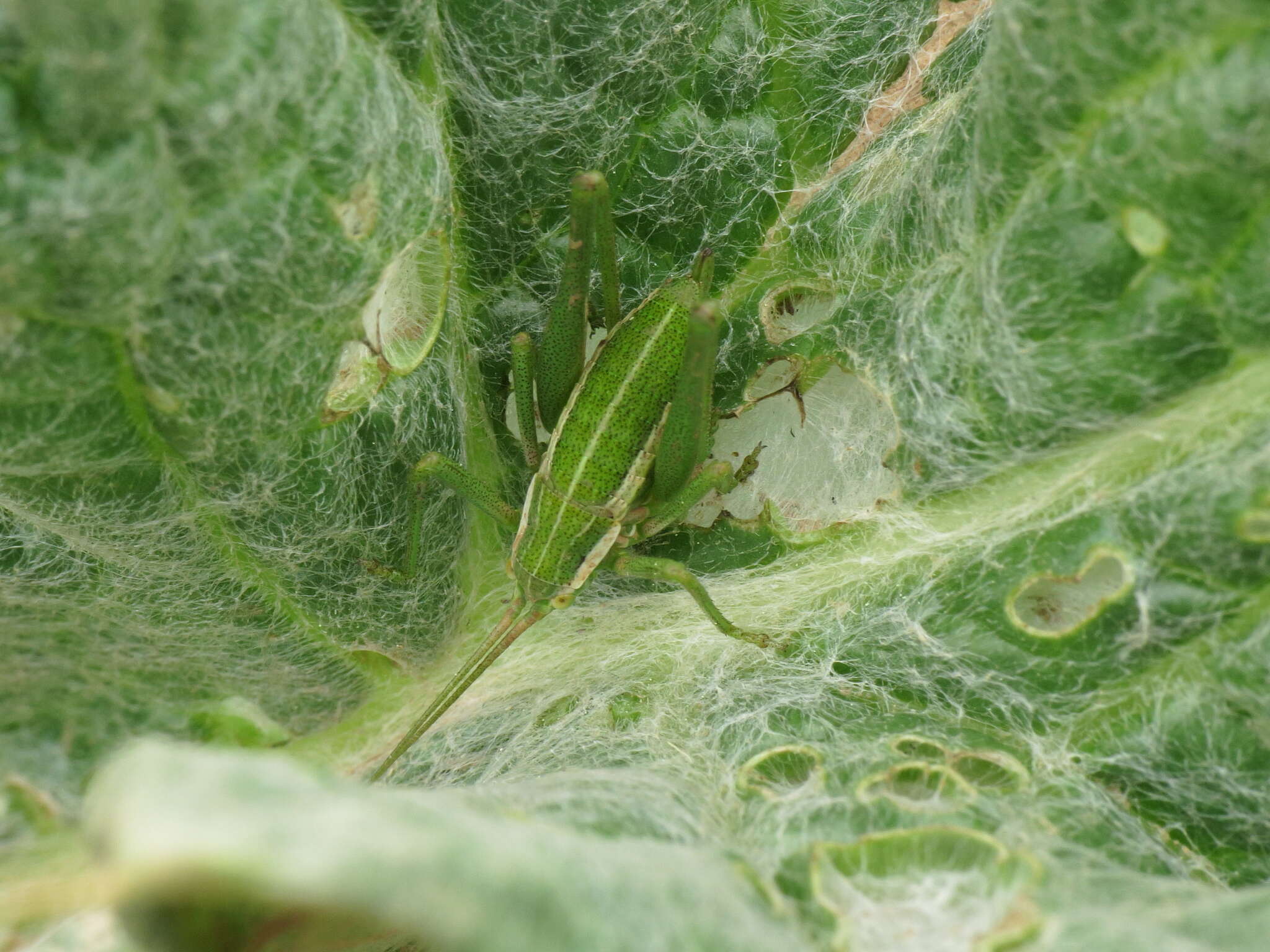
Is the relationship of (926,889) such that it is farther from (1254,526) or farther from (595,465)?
(595,465)

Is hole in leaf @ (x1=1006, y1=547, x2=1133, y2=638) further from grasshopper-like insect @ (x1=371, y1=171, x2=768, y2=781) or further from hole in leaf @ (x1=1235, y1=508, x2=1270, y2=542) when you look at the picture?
grasshopper-like insect @ (x1=371, y1=171, x2=768, y2=781)

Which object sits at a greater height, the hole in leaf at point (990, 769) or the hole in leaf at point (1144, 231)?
the hole in leaf at point (1144, 231)

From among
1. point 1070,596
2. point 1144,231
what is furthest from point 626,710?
point 1144,231

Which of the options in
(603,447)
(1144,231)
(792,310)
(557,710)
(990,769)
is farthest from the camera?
(603,447)

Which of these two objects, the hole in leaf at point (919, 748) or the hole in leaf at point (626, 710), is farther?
the hole in leaf at point (626, 710)

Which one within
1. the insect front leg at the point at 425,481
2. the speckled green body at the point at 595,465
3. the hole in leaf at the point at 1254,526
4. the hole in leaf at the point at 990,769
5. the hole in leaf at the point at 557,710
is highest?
the insect front leg at the point at 425,481

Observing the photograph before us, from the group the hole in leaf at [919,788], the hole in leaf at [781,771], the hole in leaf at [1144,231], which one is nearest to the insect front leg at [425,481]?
the hole in leaf at [781,771]

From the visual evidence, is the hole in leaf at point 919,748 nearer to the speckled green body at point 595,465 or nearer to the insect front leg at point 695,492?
the insect front leg at point 695,492
